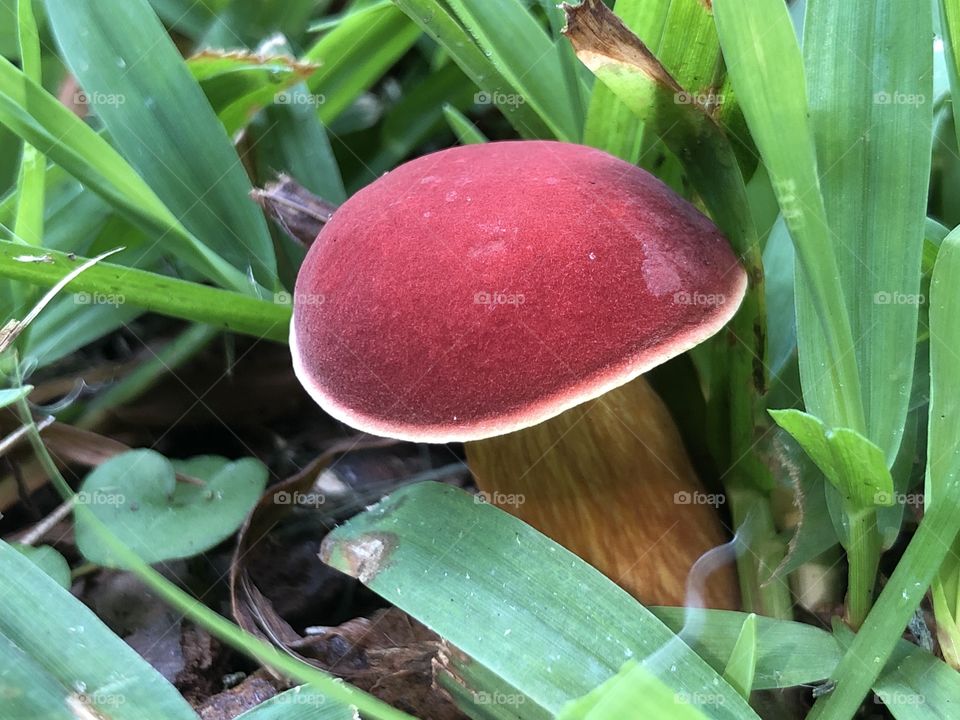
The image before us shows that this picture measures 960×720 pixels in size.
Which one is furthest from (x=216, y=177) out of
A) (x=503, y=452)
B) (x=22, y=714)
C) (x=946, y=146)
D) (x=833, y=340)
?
(x=946, y=146)

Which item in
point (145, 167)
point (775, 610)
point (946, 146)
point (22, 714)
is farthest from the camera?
point (145, 167)

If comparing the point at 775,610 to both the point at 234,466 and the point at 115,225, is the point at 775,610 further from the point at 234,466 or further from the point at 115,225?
the point at 115,225

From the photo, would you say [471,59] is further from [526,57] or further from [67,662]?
[67,662]

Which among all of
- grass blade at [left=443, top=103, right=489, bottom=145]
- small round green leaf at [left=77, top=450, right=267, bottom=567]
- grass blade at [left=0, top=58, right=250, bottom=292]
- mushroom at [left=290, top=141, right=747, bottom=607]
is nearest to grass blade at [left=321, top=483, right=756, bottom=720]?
mushroom at [left=290, top=141, right=747, bottom=607]

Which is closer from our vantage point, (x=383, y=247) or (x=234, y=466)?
(x=383, y=247)

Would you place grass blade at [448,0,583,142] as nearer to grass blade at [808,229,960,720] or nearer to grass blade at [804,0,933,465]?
grass blade at [804,0,933,465]

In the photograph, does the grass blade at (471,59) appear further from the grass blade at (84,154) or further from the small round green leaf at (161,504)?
the small round green leaf at (161,504)
